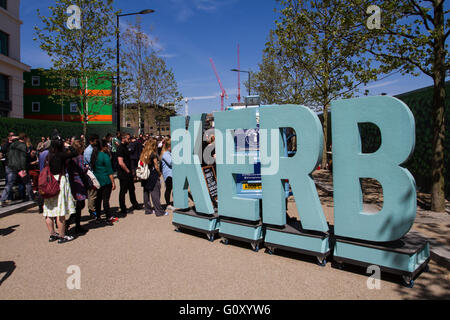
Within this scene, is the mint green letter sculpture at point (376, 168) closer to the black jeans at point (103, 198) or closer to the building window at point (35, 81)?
the black jeans at point (103, 198)

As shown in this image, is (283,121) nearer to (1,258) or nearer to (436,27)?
(1,258)

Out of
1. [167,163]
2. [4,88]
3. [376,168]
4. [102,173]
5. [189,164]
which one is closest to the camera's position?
[376,168]

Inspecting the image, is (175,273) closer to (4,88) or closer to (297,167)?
(297,167)

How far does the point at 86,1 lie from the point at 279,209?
16.8m

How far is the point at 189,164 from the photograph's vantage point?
20.3 feet

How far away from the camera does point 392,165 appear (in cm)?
397

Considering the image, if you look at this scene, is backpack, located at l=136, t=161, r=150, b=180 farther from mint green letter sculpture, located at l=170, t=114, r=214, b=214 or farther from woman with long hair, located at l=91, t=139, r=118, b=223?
mint green letter sculpture, located at l=170, t=114, r=214, b=214

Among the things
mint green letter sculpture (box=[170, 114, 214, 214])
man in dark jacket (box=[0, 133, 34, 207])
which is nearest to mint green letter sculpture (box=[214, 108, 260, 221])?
mint green letter sculpture (box=[170, 114, 214, 214])

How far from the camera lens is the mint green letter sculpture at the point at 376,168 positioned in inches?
152

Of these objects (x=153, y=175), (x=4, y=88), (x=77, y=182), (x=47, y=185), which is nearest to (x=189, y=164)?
(x=153, y=175)

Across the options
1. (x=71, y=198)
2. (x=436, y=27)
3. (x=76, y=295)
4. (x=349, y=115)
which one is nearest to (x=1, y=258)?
(x=71, y=198)

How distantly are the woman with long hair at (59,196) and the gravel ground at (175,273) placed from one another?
37 centimetres

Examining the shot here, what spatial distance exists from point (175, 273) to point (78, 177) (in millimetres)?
3233

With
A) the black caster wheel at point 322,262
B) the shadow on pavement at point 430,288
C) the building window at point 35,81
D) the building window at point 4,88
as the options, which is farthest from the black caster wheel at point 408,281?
the building window at point 35,81
